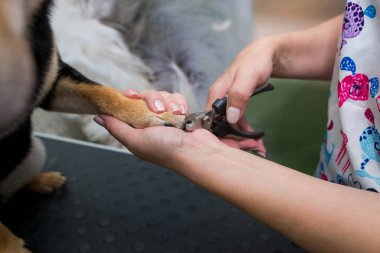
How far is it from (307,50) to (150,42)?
0.52 metres

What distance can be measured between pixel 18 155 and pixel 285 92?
2.25ft

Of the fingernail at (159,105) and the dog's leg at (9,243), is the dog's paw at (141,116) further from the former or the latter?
the dog's leg at (9,243)

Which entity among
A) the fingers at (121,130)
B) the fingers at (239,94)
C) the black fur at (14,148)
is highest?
the fingers at (239,94)

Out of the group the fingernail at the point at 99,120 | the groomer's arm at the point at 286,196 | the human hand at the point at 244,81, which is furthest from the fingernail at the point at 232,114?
the fingernail at the point at 99,120

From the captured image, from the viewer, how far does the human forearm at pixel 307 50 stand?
2.57 ft

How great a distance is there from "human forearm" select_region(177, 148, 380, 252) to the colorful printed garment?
14 centimetres

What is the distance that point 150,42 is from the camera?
46.4 inches

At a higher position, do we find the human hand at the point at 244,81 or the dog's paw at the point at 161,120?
the human hand at the point at 244,81

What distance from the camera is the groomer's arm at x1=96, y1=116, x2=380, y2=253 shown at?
0.43 meters

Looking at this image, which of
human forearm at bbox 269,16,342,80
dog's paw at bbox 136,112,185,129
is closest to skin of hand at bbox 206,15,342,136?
human forearm at bbox 269,16,342,80

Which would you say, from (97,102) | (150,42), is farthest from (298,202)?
(150,42)

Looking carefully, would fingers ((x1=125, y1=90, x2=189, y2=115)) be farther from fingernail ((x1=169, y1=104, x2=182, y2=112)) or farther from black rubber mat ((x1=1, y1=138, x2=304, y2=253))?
black rubber mat ((x1=1, y1=138, x2=304, y2=253))

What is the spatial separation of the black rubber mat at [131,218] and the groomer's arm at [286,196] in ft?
0.78

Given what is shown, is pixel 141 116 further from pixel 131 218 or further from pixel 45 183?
pixel 45 183
